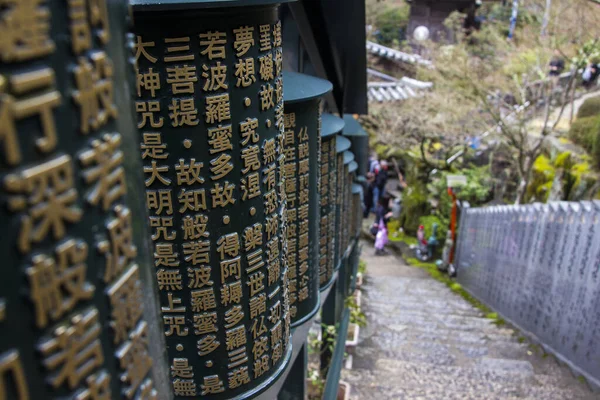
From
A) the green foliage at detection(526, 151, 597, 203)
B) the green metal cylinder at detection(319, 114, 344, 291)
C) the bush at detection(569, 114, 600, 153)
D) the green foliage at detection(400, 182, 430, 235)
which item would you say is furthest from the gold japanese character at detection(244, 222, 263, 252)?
the green foliage at detection(400, 182, 430, 235)

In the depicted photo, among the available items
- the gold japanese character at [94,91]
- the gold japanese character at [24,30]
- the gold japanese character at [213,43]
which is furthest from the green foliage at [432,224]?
the gold japanese character at [24,30]

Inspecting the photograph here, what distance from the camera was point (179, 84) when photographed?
8.80ft

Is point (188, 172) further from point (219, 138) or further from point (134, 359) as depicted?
point (134, 359)

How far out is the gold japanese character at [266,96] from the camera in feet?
9.82

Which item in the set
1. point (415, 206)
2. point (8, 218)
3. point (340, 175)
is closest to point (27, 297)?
point (8, 218)

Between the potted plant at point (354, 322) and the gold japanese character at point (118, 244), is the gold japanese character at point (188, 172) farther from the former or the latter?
the potted plant at point (354, 322)

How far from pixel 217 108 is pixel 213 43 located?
1.04ft

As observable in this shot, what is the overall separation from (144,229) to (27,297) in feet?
1.66

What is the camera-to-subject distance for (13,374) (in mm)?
1240

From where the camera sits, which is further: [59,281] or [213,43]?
[213,43]

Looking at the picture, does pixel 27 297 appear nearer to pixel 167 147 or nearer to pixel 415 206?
pixel 167 147

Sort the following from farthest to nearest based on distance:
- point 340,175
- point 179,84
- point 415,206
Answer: point 415,206
point 340,175
point 179,84

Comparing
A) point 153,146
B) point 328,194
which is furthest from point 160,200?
point 328,194

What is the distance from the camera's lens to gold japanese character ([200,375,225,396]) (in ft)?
11.3
